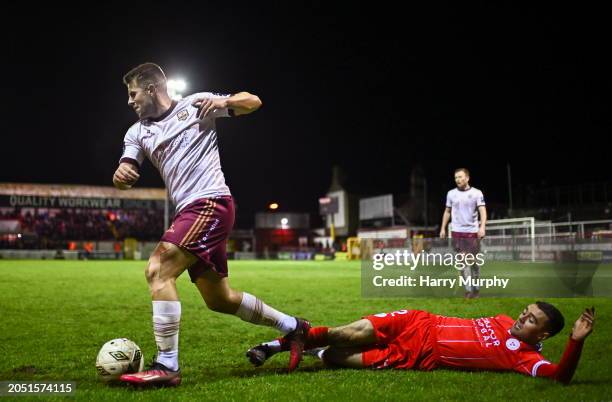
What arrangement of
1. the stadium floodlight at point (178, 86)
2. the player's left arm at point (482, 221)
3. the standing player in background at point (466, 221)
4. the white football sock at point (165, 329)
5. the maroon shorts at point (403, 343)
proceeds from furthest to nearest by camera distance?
the stadium floodlight at point (178, 86), the standing player in background at point (466, 221), the player's left arm at point (482, 221), the maroon shorts at point (403, 343), the white football sock at point (165, 329)

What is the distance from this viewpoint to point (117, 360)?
3.81 metres

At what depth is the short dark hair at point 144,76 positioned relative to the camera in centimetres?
408

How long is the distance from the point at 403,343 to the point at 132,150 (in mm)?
2494

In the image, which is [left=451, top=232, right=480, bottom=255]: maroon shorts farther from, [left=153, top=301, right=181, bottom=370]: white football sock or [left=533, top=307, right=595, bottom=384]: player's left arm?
[left=153, top=301, right=181, bottom=370]: white football sock

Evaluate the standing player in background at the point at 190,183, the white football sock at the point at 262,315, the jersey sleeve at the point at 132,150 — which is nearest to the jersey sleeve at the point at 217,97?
the standing player in background at the point at 190,183

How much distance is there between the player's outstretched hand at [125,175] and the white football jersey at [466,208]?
292 inches

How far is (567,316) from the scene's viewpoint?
25.0ft

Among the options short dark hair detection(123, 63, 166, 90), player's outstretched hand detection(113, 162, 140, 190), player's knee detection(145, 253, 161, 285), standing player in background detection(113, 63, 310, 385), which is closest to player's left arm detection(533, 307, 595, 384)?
standing player in background detection(113, 63, 310, 385)

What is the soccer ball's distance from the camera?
378 centimetres

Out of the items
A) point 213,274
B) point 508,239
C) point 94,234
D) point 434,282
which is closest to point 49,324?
point 213,274

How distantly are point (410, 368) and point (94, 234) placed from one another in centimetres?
5639

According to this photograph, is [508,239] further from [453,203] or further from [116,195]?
[116,195]

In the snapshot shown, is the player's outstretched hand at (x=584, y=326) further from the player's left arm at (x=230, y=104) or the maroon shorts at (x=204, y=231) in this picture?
the player's left arm at (x=230, y=104)

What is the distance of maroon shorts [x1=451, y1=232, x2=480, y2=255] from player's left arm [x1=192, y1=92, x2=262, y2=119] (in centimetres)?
726
